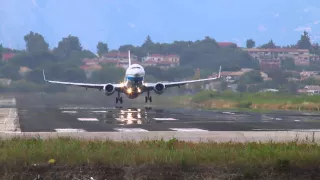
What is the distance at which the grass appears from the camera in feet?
62.3

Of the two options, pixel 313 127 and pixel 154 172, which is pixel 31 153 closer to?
pixel 154 172

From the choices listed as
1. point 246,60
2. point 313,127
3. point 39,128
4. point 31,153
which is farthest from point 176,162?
point 246,60

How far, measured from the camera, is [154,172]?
61.2 ft

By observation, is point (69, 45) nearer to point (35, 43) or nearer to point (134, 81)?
point (35, 43)

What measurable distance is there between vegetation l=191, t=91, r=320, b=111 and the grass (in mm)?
39383

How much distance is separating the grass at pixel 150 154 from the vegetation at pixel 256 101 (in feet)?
129

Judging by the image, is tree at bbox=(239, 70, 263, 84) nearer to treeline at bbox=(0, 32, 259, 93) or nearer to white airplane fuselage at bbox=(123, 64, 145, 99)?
treeline at bbox=(0, 32, 259, 93)

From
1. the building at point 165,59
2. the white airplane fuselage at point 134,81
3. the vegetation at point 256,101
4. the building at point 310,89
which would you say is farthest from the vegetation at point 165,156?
the building at point 165,59

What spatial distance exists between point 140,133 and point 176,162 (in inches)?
327

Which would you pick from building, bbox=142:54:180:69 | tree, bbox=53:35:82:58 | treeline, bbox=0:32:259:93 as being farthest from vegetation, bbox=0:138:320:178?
tree, bbox=53:35:82:58

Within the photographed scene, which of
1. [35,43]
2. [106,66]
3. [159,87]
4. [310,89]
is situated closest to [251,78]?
[310,89]

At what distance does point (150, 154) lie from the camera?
19438 millimetres

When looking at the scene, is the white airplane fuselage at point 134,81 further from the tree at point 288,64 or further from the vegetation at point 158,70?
the tree at point 288,64

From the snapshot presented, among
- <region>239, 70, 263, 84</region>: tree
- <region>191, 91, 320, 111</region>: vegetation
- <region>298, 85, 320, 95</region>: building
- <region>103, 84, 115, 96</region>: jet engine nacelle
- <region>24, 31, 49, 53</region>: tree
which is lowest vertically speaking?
<region>191, 91, 320, 111</region>: vegetation
